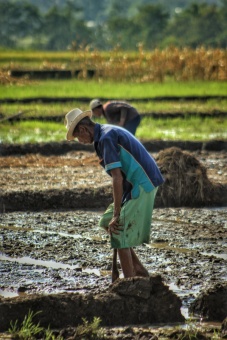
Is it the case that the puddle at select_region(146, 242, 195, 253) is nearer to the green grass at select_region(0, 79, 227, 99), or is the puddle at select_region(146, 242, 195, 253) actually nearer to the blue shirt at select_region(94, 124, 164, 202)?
the blue shirt at select_region(94, 124, 164, 202)

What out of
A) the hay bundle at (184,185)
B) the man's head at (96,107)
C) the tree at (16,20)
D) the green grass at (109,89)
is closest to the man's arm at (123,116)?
the man's head at (96,107)

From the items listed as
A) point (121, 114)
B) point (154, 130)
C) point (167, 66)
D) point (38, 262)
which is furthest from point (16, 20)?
point (38, 262)

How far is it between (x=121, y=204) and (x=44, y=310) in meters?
0.97

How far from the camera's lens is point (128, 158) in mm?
5711

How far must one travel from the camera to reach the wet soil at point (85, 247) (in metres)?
6.36

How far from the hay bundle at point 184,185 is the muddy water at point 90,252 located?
318 mm

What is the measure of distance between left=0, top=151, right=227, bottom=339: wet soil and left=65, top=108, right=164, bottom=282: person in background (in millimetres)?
414

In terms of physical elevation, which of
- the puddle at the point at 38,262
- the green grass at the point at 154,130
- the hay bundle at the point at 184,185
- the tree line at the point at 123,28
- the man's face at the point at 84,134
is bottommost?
the puddle at the point at 38,262

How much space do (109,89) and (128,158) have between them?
619 inches

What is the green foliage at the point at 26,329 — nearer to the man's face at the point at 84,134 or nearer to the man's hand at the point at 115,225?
the man's hand at the point at 115,225

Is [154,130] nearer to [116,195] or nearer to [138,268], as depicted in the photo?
[138,268]

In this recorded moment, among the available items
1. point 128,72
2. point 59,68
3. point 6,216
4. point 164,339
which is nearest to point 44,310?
point 164,339

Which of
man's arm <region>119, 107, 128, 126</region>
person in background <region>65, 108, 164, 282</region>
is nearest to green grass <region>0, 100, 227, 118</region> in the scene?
man's arm <region>119, 107, 128, 126</region>

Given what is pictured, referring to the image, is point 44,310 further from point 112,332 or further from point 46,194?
point 46,194
